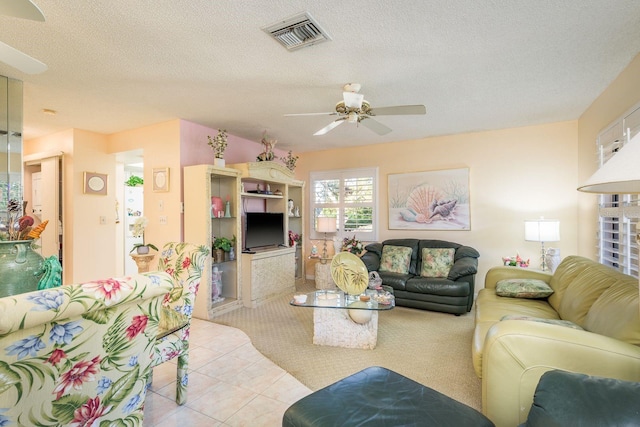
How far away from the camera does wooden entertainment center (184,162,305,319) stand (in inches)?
148

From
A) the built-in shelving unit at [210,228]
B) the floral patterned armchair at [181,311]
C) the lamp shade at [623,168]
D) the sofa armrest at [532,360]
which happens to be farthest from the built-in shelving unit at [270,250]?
the lamp shade at [623,168]

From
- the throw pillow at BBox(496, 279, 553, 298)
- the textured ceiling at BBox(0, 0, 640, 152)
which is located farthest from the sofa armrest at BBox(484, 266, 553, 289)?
the textured ceiling at BBox(0, 0, 640, 152)

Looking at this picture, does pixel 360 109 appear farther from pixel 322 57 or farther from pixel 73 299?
pixel 73 299

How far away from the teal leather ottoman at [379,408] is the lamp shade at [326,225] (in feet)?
13.0

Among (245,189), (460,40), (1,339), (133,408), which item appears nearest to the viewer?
(1,339)

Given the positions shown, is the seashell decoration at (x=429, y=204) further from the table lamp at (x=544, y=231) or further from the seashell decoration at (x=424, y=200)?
the table lamp at (x=544, y=231)

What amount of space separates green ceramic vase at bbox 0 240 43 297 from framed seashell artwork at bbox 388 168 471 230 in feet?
14.8

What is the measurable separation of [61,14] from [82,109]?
1.99m

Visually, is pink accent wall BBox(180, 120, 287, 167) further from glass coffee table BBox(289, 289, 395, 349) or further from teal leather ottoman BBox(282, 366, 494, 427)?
teal leather ottoman BBox(282, 366, 494, 427)

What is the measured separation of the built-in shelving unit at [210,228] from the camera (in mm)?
3734

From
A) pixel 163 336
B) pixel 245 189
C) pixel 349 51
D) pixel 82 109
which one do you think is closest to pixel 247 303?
pixel 245 189

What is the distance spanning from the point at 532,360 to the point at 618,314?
0.67 metres

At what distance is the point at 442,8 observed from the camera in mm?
1813

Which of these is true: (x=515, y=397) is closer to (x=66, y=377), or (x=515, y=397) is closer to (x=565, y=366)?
(x=565, y=366)
